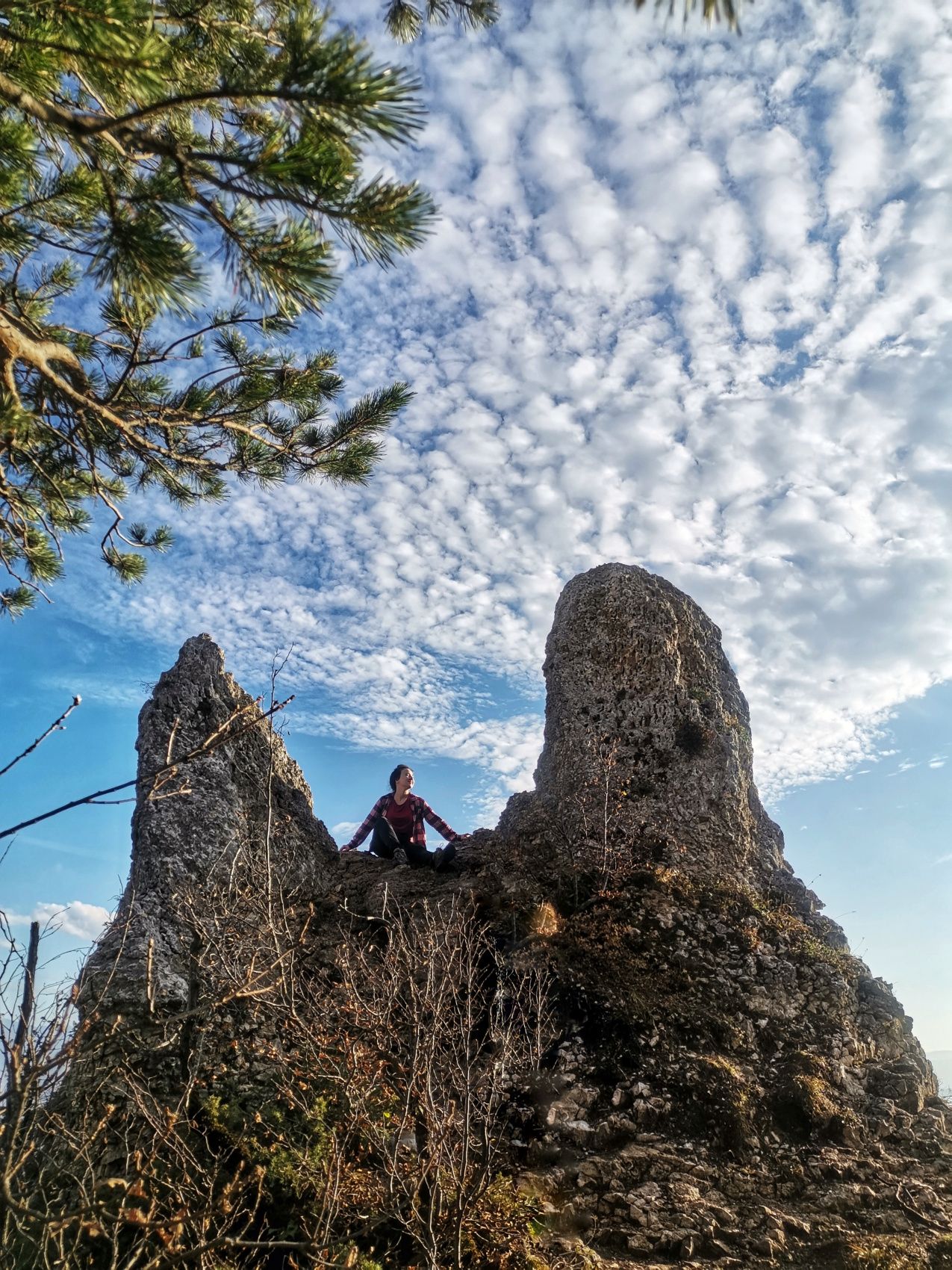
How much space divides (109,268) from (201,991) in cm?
571

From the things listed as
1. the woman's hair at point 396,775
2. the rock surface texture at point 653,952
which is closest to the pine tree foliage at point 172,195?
the rock surface texture at point 653,952

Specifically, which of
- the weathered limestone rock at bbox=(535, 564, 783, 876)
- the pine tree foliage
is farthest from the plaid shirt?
the pine tree foliage

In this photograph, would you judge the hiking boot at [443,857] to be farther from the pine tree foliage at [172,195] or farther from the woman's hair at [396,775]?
the pine tree foliage at [172,195]

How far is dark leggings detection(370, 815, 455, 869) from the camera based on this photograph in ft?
33.6

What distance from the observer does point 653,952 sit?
8438 millimetres

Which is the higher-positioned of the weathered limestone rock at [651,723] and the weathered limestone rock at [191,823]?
the weathered limestone rock at [651,723]

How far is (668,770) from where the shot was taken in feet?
34.3

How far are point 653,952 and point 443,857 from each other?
305cm

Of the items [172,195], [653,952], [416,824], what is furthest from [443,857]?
[172,195]

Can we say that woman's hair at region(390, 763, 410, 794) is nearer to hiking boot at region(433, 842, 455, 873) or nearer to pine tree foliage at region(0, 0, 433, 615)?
hiking boot at region(433, 842, 455, 873)

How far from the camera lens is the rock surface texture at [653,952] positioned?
18.7 feet

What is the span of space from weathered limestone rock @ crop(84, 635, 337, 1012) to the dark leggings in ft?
2.19

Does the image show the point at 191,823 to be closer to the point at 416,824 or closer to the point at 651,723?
the point at 416,824

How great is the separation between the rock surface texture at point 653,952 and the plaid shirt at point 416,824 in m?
0.33
